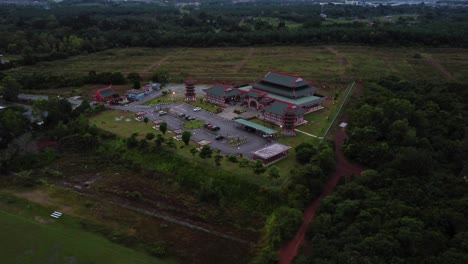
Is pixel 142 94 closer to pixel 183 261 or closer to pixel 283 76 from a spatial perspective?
pixel 283 76

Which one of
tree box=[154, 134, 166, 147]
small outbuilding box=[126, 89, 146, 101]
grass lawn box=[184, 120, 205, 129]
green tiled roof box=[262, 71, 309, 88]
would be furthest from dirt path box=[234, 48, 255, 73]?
tree box=[154, 134, 166, 147]

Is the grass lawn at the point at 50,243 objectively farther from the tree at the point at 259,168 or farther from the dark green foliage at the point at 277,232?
the tree at the point at 259,168

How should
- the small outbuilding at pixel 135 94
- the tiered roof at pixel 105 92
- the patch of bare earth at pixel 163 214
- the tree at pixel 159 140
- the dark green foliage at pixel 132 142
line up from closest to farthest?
the patch of bare earth at pixel 163 214 → the tree at pixel 159 140 → the dark green foliage at pixel 132 142 → the tiered roof at pixel 105 92 → the small outbuilding at pixel 135 94

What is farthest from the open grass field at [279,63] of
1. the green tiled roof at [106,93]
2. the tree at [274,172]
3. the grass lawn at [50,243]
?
the grass lawn at [50,243]

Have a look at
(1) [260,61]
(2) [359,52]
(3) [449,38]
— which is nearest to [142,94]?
(1) [260,61]

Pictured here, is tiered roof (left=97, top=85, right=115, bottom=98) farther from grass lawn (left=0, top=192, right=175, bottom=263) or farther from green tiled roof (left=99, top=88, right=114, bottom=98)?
grass lawn (left=0, top=192, right=175, bottom=263)

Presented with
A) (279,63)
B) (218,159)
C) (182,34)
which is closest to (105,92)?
(218,159)
